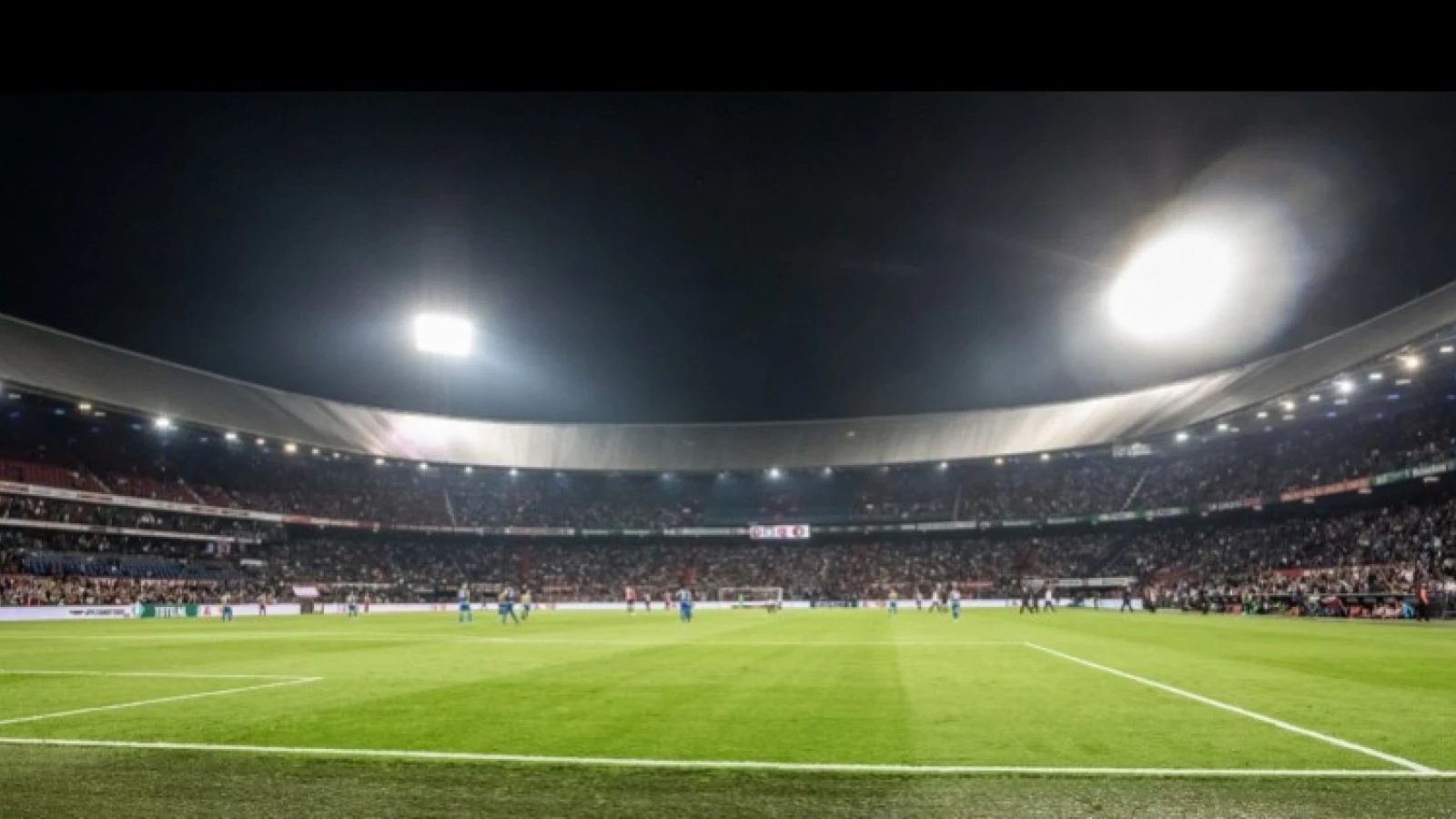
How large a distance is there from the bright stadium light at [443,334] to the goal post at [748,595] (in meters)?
31.0

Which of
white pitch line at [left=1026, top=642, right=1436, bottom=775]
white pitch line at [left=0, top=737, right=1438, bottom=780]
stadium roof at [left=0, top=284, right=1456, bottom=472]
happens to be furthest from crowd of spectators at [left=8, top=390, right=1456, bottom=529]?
white pitch line at [left=0, top=737, right=1438, bottom=780]

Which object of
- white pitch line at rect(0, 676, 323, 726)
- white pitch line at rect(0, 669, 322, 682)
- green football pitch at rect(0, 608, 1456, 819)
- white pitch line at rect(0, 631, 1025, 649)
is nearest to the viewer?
green football pitch at rect(0, 608, 1456, 819)

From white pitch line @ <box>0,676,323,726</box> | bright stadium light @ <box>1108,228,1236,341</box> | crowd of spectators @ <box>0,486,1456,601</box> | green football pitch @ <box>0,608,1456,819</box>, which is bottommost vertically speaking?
white pitch line @ <box>0,676,323,726</box>

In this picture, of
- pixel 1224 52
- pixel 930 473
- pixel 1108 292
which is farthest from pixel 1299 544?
pixel 1224 52

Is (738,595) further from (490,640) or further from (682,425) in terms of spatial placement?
(490,640)

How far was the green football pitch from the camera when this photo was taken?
656 cm

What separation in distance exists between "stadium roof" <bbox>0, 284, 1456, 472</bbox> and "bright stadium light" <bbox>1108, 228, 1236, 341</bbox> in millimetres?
6306

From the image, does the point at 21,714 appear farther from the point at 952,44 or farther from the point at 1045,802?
the point at 952,44

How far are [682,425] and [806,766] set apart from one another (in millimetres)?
86869

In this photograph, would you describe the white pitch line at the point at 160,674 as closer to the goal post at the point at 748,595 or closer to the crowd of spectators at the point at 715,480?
the crowd of spectators at the point at 715,480

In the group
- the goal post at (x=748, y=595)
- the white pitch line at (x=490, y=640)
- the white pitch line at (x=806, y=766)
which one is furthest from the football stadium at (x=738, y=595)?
the white pitch line at (x=490, y=640)

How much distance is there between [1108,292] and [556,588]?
175 ft

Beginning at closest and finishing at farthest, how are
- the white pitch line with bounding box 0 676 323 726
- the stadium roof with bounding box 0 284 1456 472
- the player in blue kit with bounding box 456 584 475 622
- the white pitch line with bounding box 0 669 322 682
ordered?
the white pitch line with bounding box 0 676 323 726, the white pitch line with bounding box 0 669 322 682, the player in blue kit with bounding box 456 584 475 622, the stadium roof with bounding box 0 284 1456 472

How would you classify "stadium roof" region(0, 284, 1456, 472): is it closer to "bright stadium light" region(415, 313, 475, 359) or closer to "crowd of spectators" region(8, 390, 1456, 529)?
"crowd of spectators" region(8, 390, 1456, 529)
